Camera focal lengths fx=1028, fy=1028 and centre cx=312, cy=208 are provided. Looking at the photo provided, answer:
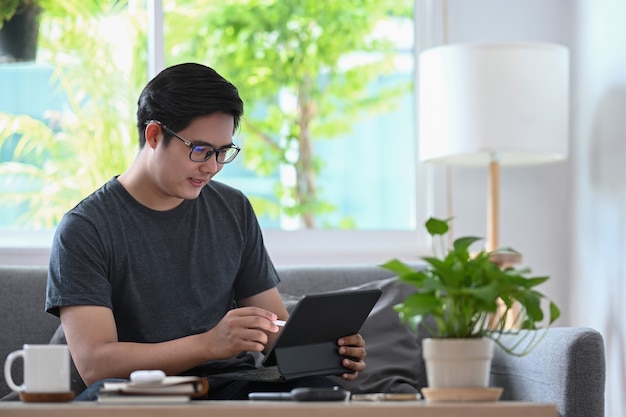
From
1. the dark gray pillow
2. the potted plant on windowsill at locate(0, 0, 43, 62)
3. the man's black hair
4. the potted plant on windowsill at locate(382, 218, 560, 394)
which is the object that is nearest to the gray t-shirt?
the man's black hair

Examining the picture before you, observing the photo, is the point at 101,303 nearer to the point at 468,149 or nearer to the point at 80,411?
the point at 80,411

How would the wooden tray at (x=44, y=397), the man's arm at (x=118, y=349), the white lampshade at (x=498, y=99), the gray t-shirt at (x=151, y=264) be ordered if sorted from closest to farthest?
the wooden tray at (x=44, y=397), the man's arm at (x=118, y=349), the gray t-shirt at (x=151, y=264), the white lampshade at (x=498, y=99)

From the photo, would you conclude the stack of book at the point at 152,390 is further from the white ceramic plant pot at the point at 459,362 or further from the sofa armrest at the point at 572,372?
the sofa armrest at the point at 572,372

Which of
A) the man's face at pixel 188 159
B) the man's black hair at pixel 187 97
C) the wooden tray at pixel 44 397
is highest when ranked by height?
the man's black hair at pixel 187 97

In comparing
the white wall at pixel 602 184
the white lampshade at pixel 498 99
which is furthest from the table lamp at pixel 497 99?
the white wall at pixel 602 184

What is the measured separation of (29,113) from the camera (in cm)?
357

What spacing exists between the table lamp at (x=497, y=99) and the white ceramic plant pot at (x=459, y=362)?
1651 millimetres

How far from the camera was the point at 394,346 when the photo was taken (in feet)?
8.70

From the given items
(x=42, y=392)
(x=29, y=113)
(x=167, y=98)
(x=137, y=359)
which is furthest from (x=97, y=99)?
(x=42, y=392)

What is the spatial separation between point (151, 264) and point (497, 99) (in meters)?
1.33

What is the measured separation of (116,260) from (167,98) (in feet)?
1.23

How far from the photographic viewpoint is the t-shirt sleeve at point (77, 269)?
211 centimetres

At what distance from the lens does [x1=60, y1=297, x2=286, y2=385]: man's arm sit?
2.03m

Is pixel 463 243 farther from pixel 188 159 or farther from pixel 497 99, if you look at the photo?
pixel 497 99
